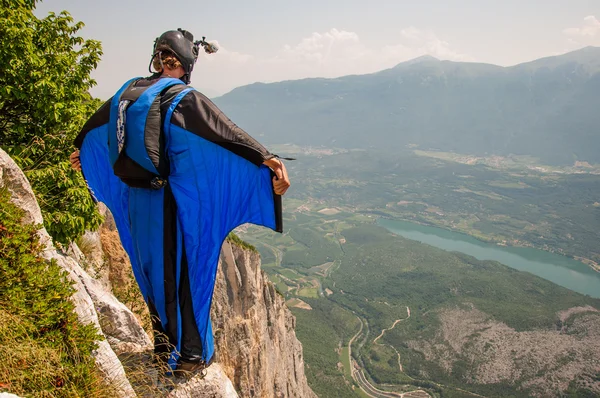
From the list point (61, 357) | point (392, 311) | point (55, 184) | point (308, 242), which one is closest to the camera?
point (61, 357)

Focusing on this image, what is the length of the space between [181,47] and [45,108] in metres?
4.02

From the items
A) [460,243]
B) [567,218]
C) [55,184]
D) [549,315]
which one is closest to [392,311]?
[549,315]

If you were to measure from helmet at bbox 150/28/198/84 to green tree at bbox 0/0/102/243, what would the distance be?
11.2ft

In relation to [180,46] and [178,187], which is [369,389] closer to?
[178,187]

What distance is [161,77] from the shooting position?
3859 millimetres

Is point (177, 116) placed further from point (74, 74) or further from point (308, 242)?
point (308, 242)

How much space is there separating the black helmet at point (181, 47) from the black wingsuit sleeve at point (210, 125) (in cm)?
53

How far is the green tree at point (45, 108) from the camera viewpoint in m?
6.07

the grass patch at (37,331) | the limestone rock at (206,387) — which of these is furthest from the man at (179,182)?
the grass patch at (37,331)

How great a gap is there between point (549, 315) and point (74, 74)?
114621 mm

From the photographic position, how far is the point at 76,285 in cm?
411

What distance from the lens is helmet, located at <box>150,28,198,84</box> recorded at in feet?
12.7

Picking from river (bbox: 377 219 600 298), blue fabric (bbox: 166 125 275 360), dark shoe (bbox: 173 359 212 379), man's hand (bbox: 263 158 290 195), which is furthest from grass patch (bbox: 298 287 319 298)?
man's hand (bbox: 263 158 290 195)

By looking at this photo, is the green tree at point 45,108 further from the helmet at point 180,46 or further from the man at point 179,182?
the helmet at point 180,46
